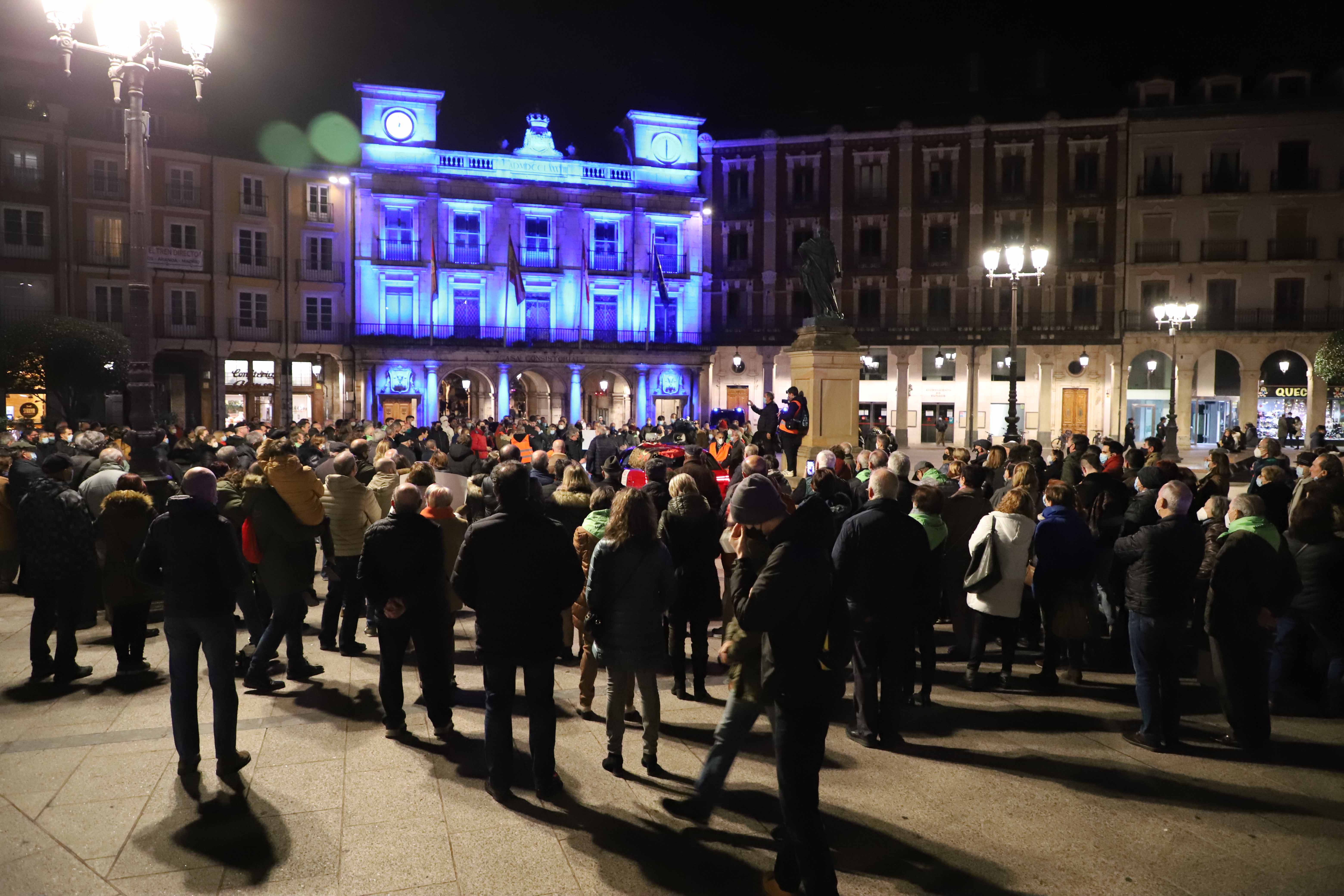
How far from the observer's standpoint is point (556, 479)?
928cm

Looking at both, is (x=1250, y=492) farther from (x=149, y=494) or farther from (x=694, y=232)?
(x=694, y=232)

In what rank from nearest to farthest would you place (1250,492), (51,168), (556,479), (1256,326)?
(1250,492) → (556,479) → (51,168) → (1256,326)

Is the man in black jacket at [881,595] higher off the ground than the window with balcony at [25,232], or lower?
lower

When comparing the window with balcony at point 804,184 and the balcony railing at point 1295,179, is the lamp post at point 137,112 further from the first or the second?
the balcony railing at point 1295,179

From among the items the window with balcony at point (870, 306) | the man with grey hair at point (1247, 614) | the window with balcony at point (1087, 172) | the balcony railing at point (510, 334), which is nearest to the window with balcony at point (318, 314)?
the balcony railing at point (510, 334)

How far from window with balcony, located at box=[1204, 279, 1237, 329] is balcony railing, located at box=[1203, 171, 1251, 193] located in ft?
12.7

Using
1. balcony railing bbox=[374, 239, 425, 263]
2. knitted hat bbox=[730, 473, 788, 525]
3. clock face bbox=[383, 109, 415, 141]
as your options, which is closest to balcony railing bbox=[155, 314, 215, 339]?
balcony railing bbox=[374, 239, 425, 263]

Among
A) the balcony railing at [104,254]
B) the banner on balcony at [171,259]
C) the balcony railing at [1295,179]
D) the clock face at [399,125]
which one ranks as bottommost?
the banner on balcony at [171,259]

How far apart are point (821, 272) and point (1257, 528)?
1167cm

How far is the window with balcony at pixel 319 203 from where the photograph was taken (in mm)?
39812

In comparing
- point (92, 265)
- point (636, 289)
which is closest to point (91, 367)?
point (92, 265)

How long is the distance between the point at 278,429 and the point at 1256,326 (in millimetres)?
39567

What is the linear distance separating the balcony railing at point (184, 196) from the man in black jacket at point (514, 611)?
127 feet

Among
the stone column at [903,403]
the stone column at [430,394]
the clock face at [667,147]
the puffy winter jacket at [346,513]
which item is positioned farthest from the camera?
the clock face at [667,147]
